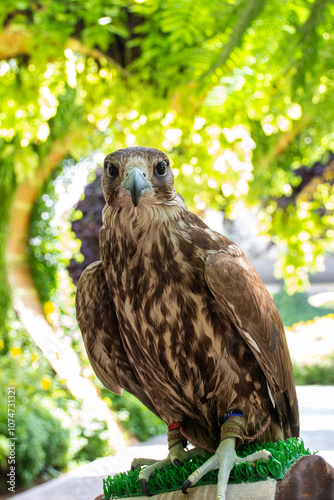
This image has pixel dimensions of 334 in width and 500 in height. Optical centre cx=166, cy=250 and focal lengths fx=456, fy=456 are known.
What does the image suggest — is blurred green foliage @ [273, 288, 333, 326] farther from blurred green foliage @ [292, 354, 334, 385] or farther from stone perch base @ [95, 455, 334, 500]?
stone perch base @ [95, 455, 334, 500]

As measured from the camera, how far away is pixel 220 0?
1292mm

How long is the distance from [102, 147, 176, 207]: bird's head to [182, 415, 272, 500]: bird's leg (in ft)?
1.85

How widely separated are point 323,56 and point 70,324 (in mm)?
3054

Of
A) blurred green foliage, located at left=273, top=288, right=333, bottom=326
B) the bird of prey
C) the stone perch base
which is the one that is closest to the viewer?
the stone perch base

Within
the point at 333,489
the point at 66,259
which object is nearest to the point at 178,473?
the point at 333,489

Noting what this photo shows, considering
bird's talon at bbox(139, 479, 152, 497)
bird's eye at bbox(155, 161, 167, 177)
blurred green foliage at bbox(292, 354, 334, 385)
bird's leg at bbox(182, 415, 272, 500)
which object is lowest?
blurred green foliage at bbox(292, 354, 334, 385)

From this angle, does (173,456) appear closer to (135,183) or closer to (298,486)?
(298,486)

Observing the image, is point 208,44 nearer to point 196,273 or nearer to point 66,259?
point 196,273

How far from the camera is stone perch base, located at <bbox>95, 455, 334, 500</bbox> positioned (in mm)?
939

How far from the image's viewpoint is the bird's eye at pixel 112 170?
1.06 m

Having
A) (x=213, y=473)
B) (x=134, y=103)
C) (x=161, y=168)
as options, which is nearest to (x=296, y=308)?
(x=134, y=103)

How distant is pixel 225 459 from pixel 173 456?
0.72 ft

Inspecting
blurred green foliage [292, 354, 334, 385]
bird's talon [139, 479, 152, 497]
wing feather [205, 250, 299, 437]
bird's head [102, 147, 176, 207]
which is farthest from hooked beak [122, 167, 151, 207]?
blurred green foliage [292, 354, 334, 385]

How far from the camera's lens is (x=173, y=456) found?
1196 millimetres
